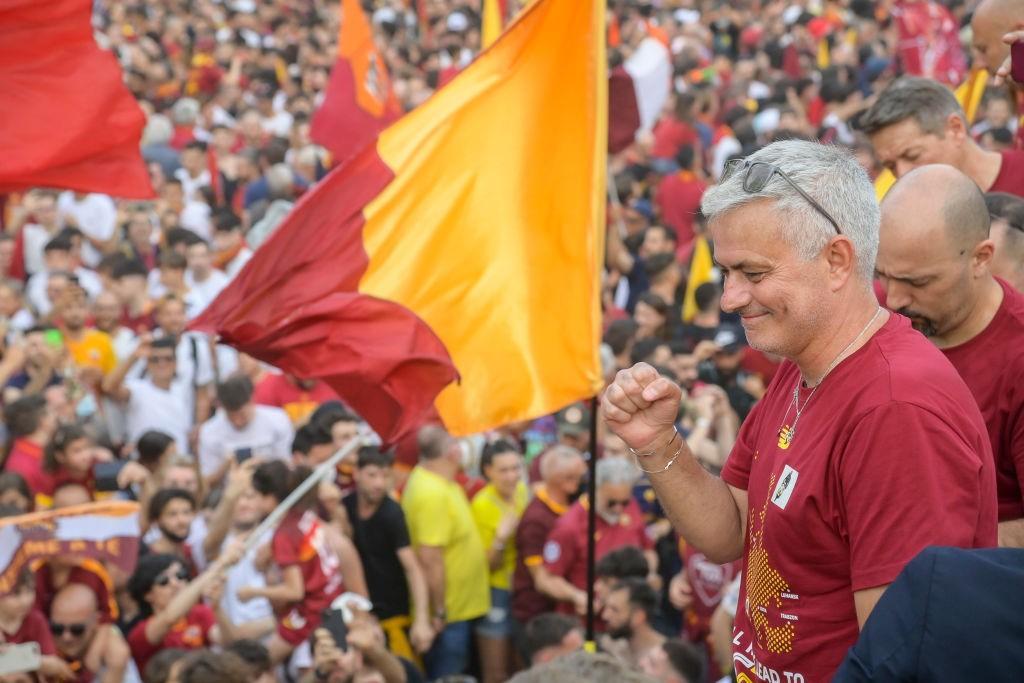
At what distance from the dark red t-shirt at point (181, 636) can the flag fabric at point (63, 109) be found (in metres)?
1.96

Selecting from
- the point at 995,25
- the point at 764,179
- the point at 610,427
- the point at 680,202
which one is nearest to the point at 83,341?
the point at 680,202

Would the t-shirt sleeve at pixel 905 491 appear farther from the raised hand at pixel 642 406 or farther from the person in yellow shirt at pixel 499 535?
the person in yellow shirt at pixel 499 535

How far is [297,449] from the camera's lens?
25.1ft

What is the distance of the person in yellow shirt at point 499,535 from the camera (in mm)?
7562

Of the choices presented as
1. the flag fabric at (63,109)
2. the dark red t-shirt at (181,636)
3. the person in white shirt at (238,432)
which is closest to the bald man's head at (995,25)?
the flag fabric at (63,109)

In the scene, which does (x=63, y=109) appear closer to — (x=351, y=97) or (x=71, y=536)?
(x=71, y=536)

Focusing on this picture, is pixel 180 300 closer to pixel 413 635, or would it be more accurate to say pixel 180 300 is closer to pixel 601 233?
pixel 413 635

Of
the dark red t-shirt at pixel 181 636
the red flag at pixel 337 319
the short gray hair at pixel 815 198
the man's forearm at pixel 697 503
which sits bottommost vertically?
the dark red t-shirt at pixel 181 636

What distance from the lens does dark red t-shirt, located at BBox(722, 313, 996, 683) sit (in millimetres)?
2492

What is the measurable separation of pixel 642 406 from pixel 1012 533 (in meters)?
0.89

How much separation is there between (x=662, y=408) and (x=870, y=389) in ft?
1.62

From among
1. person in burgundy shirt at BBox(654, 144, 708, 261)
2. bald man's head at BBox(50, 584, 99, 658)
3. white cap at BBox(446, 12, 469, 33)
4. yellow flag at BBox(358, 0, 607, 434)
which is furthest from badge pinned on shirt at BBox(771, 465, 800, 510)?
white cap at BBox(446, 12, 469, 33)

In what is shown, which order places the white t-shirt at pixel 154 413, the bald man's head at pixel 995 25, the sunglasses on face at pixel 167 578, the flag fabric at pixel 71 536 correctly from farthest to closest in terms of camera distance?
the white t-shirt at pixel 154 413 < the sunglasses on face at pixel 167 578 < the flag fabric at pixel 71 536 < the bald man's head at pixel 995 25

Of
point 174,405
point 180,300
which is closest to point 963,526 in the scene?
point 174,405
